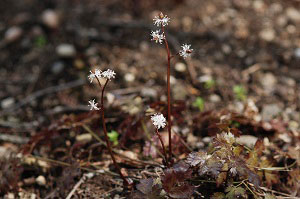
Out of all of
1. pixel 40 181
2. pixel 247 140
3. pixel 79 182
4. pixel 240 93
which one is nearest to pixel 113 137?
pixel 79 182

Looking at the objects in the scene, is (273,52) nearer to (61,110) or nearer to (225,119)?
(225,119)

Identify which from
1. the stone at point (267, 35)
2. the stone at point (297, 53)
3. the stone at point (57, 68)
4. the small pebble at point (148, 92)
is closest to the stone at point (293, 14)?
the stone at point (267, 35)

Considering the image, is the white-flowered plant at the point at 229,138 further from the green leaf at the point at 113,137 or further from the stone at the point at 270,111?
the stone at the point at 270,111

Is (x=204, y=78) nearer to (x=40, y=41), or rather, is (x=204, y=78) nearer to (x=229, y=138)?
(x=229, y=138)

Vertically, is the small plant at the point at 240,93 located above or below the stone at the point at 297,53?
below

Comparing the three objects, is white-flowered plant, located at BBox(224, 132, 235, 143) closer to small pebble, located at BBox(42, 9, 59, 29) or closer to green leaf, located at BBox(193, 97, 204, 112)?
green leaf, located at BBox(193, 97, 204, 112)

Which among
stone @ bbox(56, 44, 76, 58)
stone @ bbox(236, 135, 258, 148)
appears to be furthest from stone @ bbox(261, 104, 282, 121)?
stone @ bbox(56, 44, 76, 58)
